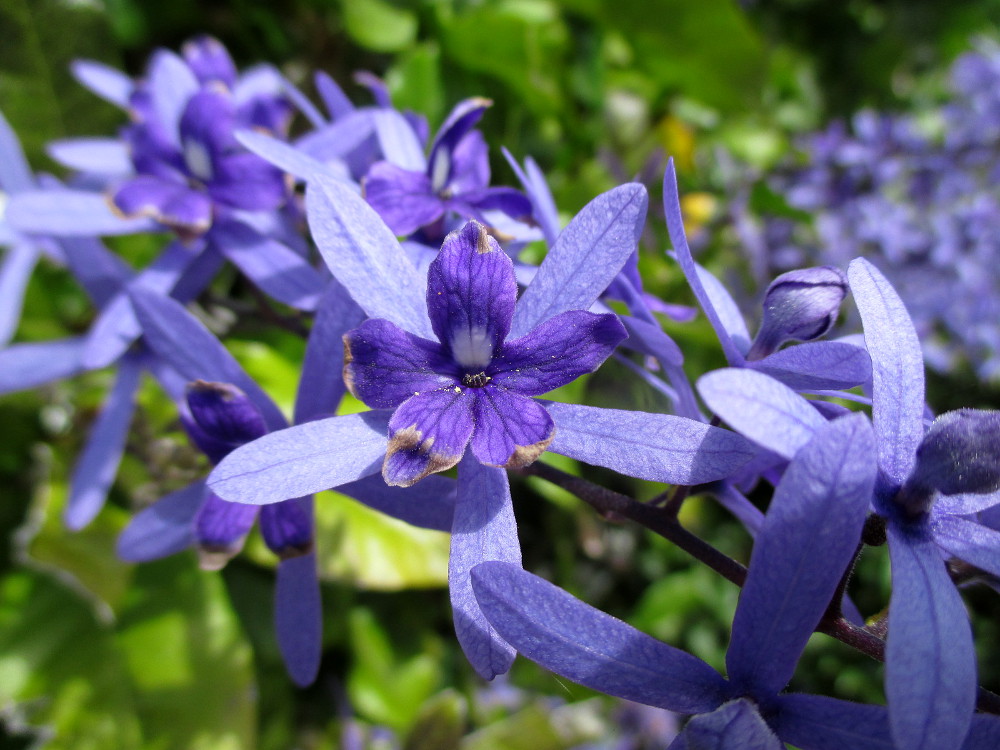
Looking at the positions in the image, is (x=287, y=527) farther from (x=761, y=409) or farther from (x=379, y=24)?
(x=379, y=24)

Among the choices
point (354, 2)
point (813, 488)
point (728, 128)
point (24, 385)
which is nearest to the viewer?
point (813, 488)

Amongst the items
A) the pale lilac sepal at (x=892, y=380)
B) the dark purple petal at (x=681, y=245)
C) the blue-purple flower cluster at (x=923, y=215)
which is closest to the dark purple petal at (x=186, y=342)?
the dark purple petal at (x=681, y=245)

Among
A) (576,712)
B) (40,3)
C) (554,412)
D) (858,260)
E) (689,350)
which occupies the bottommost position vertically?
(576,712)

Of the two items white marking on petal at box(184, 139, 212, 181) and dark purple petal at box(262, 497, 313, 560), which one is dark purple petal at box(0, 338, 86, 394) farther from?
dark purple petal at box(262, 497, 313, 560)

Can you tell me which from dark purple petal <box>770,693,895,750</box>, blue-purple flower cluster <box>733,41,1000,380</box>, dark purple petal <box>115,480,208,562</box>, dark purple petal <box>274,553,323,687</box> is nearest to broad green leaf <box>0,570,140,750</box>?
dark purple petal <box>115,480,208,562</box>

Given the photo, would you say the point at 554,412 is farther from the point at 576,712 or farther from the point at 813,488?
the point at 576,712

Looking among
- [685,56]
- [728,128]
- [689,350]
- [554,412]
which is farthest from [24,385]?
[728,128]
